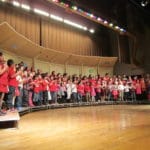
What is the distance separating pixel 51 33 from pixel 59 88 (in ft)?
11.2

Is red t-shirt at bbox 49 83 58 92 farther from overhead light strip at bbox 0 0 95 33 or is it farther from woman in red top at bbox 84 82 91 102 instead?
overhead light strip at bbox 0 0 95 33

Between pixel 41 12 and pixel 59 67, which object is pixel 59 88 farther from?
pixel 41 12

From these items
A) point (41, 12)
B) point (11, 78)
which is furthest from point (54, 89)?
point (41, 12)

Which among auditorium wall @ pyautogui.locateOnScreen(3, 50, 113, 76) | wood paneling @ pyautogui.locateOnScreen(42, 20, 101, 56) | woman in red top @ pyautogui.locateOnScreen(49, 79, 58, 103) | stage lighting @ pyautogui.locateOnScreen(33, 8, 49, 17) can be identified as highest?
stage lighting @ pyautogui.locateOnScreen(33, 8, 49, 17)

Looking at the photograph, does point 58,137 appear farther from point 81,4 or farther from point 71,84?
point 81,4

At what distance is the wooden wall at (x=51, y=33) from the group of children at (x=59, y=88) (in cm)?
181

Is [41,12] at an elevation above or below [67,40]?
above

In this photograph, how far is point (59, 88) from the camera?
8711 millimetres

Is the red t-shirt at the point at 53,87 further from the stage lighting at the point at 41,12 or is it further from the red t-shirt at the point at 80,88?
the stage lighting at the point at 41,12

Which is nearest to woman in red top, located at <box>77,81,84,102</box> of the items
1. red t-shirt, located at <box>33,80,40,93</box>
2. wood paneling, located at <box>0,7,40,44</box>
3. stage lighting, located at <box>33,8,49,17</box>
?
red t-shirt, located at <box>33,80,40,93</box>

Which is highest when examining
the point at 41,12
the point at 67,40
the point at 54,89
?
the point at 41,12

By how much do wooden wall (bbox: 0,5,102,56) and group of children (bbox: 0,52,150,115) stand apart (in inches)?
71.1

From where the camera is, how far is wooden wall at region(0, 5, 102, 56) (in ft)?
29.8

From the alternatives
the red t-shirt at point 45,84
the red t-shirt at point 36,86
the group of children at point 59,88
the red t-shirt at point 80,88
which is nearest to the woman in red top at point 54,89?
the group of children at point 59,88
